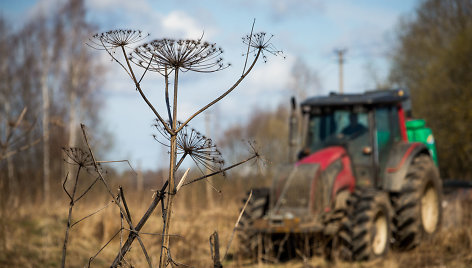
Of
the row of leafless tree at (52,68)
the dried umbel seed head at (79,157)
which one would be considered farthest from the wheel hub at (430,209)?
the row of leafless tree at (52,68)

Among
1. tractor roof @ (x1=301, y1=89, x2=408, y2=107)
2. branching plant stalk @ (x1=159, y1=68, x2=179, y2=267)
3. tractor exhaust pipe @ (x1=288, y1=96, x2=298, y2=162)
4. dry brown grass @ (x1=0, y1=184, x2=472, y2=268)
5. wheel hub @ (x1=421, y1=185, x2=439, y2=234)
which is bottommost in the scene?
dry brown grass @ (x1=0, y1=184, x2=472, y2=268)

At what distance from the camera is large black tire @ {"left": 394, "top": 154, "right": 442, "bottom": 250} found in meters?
7.15

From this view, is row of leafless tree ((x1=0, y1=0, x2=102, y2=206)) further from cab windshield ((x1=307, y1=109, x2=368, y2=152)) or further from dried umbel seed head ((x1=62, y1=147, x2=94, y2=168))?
dried umbel seed head ((x1=62, y1=147, x2=94, y2=168))

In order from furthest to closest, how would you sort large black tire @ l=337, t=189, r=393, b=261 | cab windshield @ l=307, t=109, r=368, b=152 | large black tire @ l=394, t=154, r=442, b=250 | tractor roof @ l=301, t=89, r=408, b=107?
cab windshield @ l=307, t=109, r=368, b=152
tractor roof @ l=301, t=89, r=408, b=107
large black tire @ l=394, t=154, r=442, b=250
large black tire @ l=337, t=189, r=393, b=261

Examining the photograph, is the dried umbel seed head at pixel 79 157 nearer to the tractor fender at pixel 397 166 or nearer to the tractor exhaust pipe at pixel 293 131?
the tractor exhaust pipe at pixel 293 131

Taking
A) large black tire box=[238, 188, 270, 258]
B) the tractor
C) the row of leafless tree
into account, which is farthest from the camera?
the row of leafless tree

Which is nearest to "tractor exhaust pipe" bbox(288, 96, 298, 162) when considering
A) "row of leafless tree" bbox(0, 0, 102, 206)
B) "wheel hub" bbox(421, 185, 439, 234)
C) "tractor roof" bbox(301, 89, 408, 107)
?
"tractor roof" bbox(301, 89, 408, 107)

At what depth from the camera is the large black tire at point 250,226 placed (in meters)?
6.73

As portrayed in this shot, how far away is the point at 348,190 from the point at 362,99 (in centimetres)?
129

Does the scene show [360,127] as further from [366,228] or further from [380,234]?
[366,228]

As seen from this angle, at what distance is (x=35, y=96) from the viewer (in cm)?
2436

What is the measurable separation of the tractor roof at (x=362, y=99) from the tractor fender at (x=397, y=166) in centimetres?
67

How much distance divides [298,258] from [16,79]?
2030 centimetres

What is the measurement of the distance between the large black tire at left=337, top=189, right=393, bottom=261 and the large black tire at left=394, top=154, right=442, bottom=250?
12.2 inches
